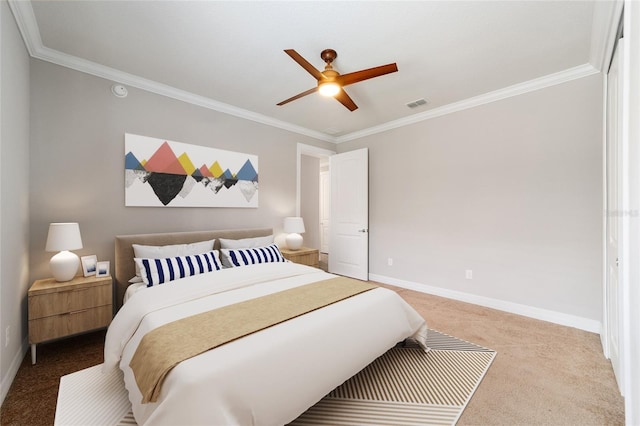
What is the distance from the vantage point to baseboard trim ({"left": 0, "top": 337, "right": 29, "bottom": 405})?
5.79 ft

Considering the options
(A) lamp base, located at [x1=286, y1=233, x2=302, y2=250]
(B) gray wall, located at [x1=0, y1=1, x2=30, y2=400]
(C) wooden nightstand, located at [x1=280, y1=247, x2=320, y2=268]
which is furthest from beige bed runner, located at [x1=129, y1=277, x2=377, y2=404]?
(A) lamp base, located at [x1=286, y1=233, x2=302, y2=250]

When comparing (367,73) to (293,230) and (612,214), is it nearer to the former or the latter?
(612,214)

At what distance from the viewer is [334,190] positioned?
5.14 meters

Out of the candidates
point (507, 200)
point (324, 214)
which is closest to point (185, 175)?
point (507, 200)

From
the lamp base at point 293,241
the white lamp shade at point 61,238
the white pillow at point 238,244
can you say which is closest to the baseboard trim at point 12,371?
the white lamp shade at point 61,238

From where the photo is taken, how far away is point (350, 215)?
16.1 feet

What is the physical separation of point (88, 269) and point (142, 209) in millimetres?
798

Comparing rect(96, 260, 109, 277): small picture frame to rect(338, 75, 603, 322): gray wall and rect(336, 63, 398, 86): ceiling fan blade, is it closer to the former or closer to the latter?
rect(336, 63, 398, 86): ceiling fan blade

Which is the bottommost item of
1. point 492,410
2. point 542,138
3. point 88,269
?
point 492,410

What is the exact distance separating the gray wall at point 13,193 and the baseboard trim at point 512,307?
4.23 metres

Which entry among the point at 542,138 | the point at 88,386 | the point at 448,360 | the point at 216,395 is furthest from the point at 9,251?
the point at 542,138

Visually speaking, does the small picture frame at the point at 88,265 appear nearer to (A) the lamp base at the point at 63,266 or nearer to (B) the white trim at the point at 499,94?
(A) the lamp base at the point at 63,266

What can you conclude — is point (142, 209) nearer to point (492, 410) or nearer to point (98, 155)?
point (98, 155)

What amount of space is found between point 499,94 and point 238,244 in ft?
12.1
